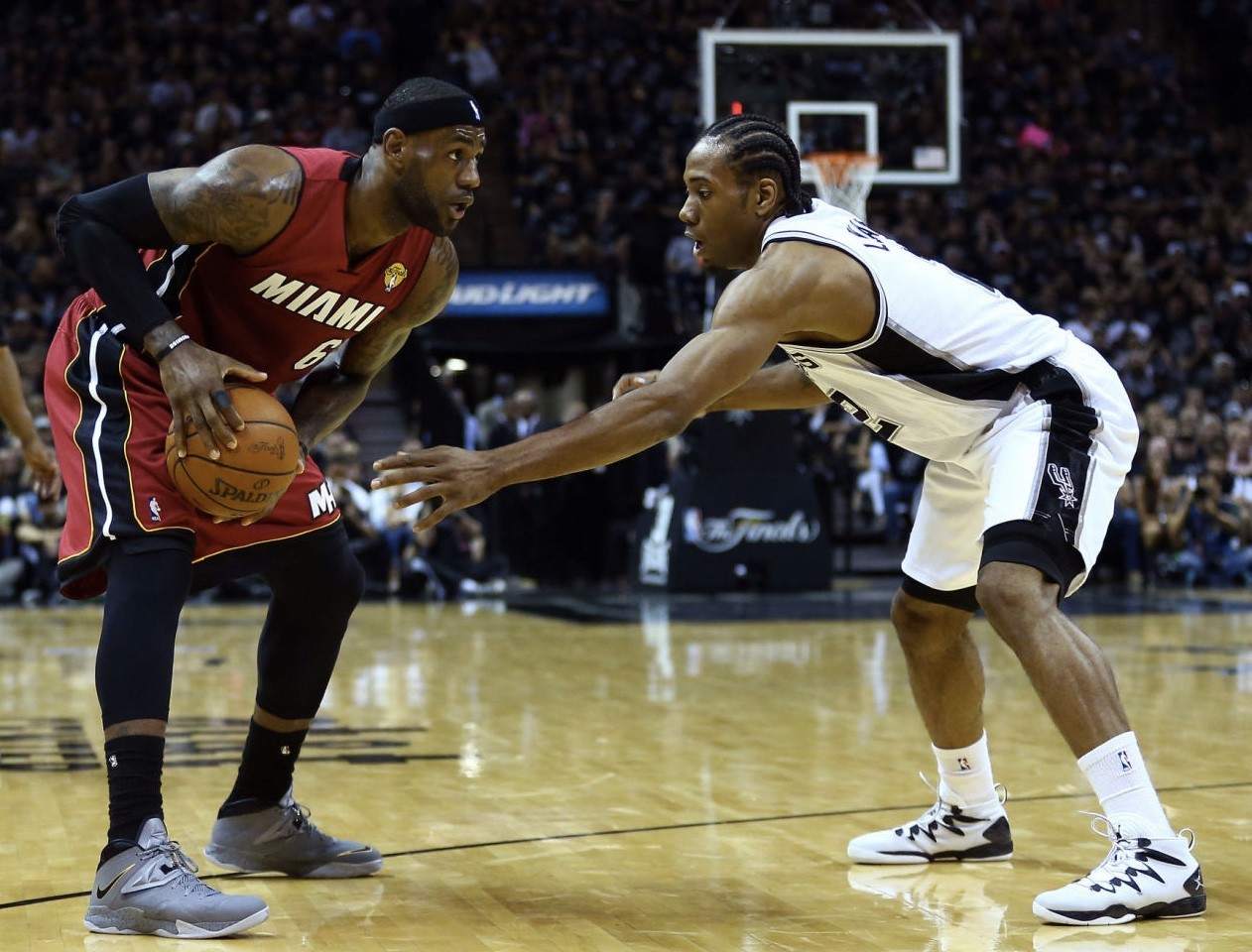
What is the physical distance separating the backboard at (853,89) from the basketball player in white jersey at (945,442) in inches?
347

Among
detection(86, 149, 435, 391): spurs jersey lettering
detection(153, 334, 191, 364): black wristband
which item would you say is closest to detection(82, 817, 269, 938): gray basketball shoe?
detection(153, 334, 191, 364): black wristband

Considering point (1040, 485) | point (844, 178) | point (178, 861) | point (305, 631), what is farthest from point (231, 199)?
point (844, 178)

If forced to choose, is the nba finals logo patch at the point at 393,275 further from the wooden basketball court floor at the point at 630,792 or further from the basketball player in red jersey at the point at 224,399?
the wooden basketball court floor at the point at 630,792

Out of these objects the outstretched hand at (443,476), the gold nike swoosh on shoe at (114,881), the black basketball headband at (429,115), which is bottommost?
the gold nike swoosh on shoe at (114,881)

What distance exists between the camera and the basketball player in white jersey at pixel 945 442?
3.51 metres

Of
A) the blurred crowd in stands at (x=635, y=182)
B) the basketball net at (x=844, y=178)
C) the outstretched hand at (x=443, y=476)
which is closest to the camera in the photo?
the outstretched hand at (x=443, y=476)

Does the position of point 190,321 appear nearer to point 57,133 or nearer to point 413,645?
point 413,645

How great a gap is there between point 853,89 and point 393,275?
32.2ft

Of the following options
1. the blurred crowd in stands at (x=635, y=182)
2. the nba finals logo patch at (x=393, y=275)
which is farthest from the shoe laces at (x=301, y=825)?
the blurred crowd in stands at (x=635, y=182)

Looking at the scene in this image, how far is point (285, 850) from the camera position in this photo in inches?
158

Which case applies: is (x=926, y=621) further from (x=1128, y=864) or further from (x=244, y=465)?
(x=244, y=465)

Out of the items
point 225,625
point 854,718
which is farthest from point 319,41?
point 854,718

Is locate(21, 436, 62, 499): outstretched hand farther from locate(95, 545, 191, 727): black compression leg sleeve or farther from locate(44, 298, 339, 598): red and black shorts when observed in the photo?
locate(95, 545, 191, 727): black compression leg sleeve

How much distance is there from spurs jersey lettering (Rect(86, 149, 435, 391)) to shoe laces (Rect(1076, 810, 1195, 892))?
2.10 m
